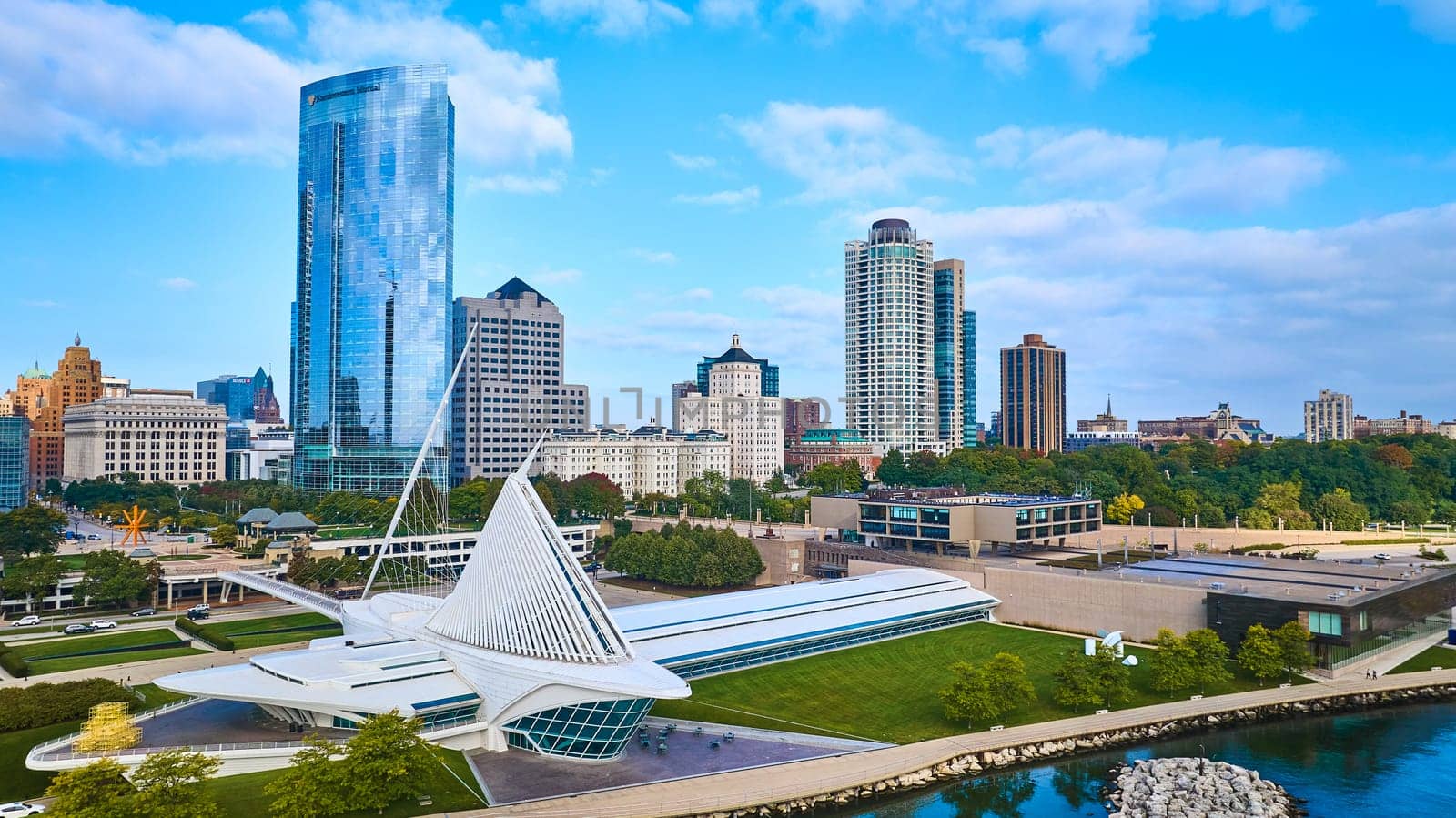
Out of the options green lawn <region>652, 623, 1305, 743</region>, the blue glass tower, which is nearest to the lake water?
green lawn <region>652, 623, 1305, 743</region>

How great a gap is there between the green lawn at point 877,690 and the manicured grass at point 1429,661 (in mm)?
11361

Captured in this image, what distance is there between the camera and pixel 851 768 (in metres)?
43.3

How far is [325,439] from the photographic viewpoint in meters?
156

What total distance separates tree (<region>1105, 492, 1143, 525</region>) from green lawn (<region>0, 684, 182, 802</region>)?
94.2 m

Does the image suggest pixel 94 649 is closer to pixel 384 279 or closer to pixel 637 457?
pixel 384 279

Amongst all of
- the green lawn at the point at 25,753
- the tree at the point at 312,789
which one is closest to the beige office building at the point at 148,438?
the green lawn at the point at 25,753

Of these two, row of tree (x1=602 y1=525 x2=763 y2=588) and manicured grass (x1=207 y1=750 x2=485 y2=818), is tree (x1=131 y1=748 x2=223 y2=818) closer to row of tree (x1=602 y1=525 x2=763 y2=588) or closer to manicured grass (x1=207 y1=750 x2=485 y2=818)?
manicured grass (x1=207 y1=750 x2=485 y2=818)

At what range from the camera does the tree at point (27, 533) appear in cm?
9162

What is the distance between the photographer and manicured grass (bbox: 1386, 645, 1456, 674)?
5978 centimetres

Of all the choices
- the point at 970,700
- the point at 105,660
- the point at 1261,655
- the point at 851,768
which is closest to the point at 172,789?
the point at 851,768

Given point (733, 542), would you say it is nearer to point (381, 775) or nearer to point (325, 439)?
point (381, 775)

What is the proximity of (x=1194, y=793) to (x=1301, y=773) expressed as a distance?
7.14 metres

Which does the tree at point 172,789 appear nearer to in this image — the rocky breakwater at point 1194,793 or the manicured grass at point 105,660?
the manicured grass at point 105,660

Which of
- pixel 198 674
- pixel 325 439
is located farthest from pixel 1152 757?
pixel 325 439
